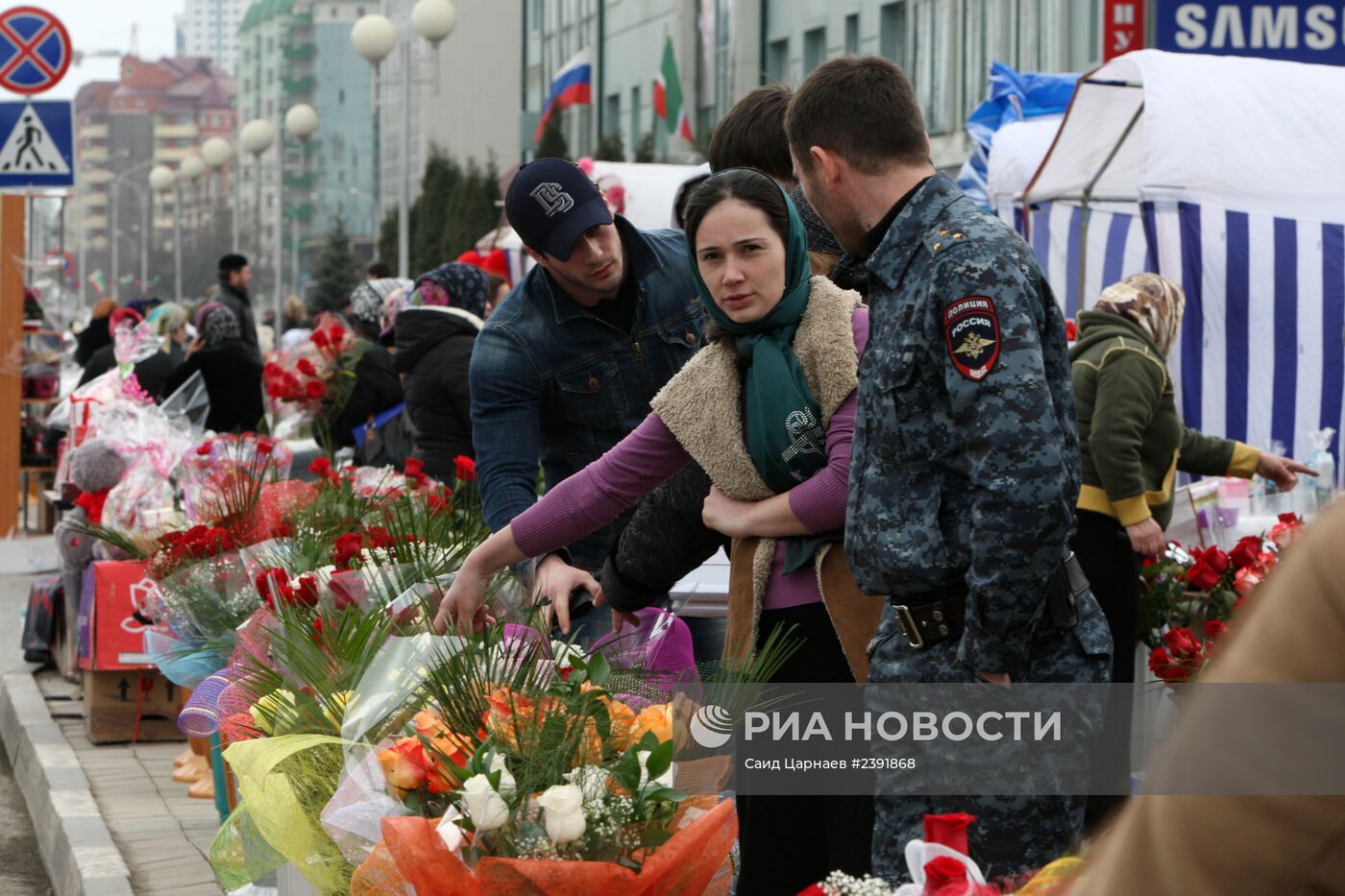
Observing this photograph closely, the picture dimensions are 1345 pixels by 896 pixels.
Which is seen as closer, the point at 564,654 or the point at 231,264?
the point at 564,654

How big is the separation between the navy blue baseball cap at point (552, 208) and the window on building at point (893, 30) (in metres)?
23.8

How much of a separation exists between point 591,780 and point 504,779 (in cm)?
11

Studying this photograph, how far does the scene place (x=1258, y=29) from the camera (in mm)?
6660

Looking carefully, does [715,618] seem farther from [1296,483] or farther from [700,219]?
[1296,483]

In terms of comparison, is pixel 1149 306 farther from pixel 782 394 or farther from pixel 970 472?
pixel 970 472

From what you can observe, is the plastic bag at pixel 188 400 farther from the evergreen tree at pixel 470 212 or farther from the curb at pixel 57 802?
the evergreen tree at pixel 470 212

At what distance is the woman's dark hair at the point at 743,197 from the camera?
11.1 ft

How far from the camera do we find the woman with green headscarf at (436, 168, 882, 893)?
11.0ft

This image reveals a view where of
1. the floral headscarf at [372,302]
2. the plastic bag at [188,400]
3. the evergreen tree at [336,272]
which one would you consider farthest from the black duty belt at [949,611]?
the evergreen tree at [336,272]

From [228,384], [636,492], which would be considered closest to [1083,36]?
[228,384]

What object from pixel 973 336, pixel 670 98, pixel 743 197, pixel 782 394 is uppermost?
pixel 670 98

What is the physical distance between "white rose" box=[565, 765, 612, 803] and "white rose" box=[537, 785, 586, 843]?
0.07m

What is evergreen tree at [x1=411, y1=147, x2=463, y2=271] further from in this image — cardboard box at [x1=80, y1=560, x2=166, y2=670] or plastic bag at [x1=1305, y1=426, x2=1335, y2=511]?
plastic bag at [x1=1305, y1=426, x2=1335, y2=511]

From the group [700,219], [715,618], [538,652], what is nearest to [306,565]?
[715,618]
